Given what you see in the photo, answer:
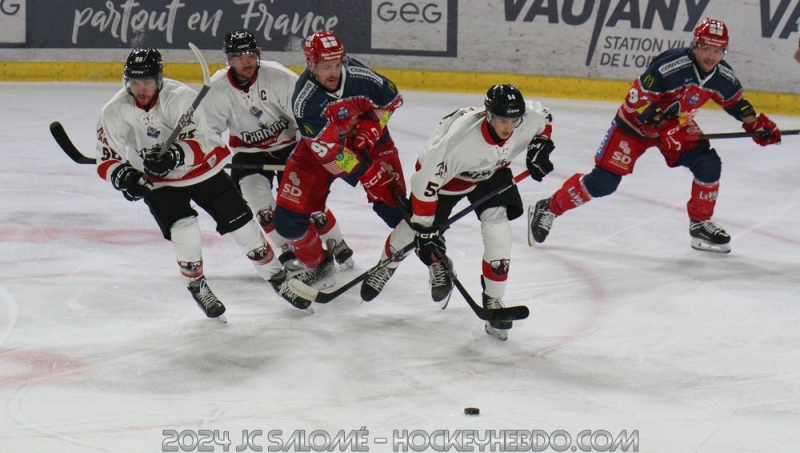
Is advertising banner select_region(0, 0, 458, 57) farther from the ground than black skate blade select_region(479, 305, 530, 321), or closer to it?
closer to it

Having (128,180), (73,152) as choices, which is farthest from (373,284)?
(73,152)

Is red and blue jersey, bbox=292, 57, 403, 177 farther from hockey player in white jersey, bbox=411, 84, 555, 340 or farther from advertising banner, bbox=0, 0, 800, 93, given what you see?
advertising banner, bbox=0, 0, 800, 93

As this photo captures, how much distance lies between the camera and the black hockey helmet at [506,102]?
3674 mm

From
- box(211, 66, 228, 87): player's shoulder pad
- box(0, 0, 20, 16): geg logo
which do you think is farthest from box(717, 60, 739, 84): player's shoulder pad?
box(0, 0, 20, 16): geg logo

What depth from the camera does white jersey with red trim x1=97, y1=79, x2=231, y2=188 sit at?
154 inches

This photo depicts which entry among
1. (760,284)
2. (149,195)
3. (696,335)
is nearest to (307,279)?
(149,195)

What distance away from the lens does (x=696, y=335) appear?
13.2 ft

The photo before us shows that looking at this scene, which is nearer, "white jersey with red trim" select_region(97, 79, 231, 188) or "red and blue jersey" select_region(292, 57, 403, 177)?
"white jersey with red trim" select_region(97, 79, 231, 188)

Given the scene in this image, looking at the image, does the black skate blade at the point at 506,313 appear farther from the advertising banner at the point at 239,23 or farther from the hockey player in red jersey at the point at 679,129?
the advertising banner at the point at 239,23

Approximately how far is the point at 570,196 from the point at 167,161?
7.13 feet

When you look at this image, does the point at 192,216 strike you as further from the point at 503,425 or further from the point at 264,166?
the point at 503,425

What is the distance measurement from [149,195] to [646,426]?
6.45 ft

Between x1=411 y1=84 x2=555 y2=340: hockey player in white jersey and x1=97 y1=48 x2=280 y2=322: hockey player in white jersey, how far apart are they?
76cm

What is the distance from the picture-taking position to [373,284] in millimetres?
4281
